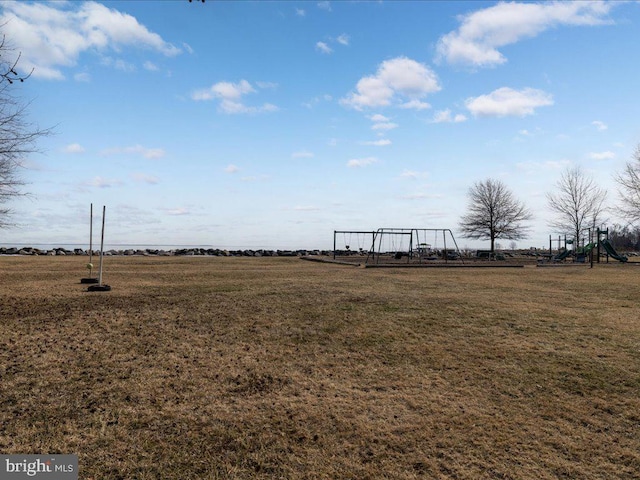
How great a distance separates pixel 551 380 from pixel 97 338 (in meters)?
7.00

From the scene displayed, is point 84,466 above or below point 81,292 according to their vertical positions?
below

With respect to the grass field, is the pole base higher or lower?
higher

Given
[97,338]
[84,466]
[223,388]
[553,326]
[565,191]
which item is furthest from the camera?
[565,191]

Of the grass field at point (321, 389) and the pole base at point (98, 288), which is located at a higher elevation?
the pole base at point (98, 288)

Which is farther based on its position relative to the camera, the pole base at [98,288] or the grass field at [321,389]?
the pole base at [98,288]

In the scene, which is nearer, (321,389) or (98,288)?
(321,389)

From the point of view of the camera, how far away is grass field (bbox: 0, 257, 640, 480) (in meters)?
3.85

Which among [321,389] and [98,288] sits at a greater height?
[98,288]

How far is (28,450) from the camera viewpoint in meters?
3.89

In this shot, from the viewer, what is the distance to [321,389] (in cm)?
531

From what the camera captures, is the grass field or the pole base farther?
the pole base

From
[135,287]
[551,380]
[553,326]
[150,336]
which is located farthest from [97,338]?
[553,326]

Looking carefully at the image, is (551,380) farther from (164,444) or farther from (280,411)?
(164,444)

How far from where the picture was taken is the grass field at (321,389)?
385 centimetres
